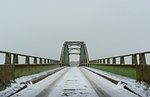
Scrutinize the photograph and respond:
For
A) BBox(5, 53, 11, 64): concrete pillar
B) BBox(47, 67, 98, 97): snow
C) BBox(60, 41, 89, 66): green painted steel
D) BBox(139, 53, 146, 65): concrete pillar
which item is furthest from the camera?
BBox(60, 41, 89, 66): green painted steel

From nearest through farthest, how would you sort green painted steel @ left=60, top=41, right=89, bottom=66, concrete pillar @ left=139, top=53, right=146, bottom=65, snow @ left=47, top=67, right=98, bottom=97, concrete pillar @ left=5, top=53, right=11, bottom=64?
snow @ left=47, top=67, right=98, bottom=97 < concrete pillar @ left=139, top=53, right=146, bottom=65 < concrete pillar @ left=5, top=53, right=11, bottom=64 < green painted steel @ left=60, top=41, right=89, bottom=66

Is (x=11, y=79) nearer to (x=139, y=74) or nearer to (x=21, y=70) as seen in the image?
(x=21, y=70)

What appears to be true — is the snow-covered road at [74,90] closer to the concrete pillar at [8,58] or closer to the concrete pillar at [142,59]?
the concrete pillar at [142,59]

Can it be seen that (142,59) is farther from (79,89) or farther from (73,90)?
(73,90)

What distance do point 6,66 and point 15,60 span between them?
→ 1.43m

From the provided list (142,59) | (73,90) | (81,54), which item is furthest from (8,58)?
(81,54)

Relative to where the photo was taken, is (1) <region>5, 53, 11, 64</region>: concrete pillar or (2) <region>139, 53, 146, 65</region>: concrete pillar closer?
(2) <region>139, 53, 146, 65</region>: concrete pillar

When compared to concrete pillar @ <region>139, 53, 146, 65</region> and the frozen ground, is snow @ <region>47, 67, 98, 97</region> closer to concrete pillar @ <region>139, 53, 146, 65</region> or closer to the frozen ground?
the frozen ground

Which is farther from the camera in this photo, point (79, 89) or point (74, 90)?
point (79, 89)

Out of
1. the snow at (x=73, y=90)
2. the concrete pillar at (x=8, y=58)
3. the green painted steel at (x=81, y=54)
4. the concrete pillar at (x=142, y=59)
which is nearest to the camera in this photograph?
the snow at (x=73, y=90)

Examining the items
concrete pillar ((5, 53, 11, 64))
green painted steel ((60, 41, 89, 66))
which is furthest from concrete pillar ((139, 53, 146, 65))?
green painted steel ((60, 41, 89, 66))

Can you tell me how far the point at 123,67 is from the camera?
9625mm

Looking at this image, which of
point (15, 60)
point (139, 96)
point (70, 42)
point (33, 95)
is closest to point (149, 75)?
point (139, 96)

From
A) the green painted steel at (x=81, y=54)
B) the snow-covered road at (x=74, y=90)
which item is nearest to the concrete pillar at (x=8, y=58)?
the snow-covered road at (x=74, y=90)
